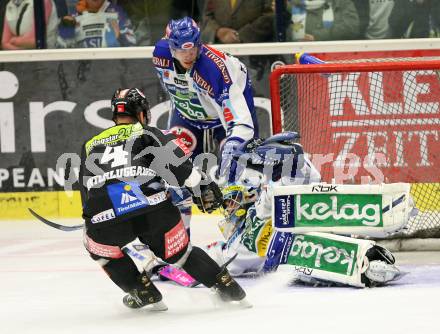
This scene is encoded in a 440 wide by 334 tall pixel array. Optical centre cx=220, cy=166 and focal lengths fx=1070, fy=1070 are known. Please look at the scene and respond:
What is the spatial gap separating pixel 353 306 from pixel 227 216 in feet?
3.99

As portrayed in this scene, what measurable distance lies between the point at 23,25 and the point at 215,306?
13.5 ft

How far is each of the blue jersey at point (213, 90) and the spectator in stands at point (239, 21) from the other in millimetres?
1982

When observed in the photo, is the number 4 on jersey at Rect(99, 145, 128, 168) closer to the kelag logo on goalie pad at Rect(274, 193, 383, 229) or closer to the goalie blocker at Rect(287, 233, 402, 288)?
the kelag logo on goalie pad at Rect(274, 193, 383, 229)

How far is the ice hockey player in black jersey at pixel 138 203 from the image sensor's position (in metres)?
4.18

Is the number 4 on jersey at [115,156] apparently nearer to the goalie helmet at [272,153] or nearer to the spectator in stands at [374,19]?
the goalie helmet at [272,153]

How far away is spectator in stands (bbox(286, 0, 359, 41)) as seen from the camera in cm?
750

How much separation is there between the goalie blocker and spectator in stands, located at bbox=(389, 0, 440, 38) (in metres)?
3.01

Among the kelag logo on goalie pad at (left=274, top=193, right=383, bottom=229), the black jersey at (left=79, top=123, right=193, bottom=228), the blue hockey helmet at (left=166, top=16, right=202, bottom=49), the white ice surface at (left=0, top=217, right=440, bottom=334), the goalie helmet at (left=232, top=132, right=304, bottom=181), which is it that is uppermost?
the blue hockey helmet at (left=166, top=16, right=202, bottom=49)

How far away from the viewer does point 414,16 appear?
750 centimetres

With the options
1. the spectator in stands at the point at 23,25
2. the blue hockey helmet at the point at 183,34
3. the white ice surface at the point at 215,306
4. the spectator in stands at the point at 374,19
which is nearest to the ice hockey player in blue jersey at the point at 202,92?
the blue hockey helmet at the point at 183,34

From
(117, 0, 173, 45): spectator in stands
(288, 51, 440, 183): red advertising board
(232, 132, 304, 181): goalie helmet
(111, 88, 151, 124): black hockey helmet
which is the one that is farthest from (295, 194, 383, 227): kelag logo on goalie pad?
(117, 0, 173, 45): spectator in stands

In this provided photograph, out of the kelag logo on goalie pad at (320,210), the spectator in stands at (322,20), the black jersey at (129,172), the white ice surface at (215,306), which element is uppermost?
the spectator in stands at (322,20)

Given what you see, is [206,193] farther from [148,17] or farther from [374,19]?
[148,17]

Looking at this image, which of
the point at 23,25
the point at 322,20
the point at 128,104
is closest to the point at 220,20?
the point at 322,20
